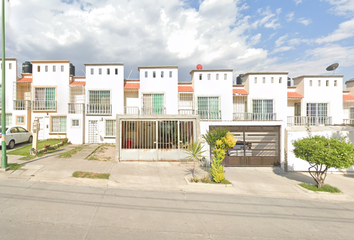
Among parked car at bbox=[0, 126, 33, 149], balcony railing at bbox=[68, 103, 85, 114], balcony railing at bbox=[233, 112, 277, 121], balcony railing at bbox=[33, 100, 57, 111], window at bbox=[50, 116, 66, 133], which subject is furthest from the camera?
balcony railing at bbox=[233, 112, 277, 121]

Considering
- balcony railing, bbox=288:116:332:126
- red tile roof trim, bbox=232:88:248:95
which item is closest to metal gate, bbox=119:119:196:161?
red tile roof trim, bbox=232:88:248:95

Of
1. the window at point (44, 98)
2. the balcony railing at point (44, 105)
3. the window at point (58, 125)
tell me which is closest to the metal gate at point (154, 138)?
the window at point (58, 125)

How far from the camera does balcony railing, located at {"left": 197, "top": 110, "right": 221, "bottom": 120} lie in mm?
18083

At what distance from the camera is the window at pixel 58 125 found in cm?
1805

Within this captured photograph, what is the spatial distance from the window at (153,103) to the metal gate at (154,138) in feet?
17.9

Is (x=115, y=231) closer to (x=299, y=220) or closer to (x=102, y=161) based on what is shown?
(x=299, y=220)

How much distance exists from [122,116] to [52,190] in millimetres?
5922

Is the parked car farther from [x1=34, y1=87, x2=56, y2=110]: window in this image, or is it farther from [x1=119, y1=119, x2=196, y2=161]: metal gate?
[x1=119, y1=119, x2=196, y2=161]: metal gate

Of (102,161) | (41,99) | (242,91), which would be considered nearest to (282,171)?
(242,91)

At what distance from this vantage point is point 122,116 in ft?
39.7

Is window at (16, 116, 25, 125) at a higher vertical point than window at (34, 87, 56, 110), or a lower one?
A: lower

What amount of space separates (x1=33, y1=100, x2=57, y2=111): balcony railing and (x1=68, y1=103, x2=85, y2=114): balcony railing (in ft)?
5.46

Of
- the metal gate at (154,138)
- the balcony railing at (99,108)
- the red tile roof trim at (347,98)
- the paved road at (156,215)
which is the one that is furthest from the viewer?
the red tile roof trim at (347,98)

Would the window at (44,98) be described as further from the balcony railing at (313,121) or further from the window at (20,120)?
the balcony railing at (313,121)
